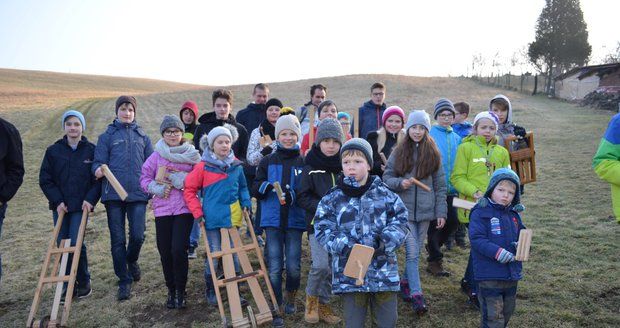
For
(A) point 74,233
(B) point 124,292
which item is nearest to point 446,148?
(B) point 124,292

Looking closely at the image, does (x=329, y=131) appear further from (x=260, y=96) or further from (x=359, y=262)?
(x=260, y=96)

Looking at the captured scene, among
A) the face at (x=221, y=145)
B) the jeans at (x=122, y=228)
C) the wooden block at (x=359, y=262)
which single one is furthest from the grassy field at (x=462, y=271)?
the face at (x=221, y=145)

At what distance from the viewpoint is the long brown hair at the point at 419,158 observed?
4855mm

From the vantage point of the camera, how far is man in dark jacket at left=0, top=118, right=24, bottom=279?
196 inches

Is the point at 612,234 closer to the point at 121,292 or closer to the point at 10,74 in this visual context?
the point at 121,292

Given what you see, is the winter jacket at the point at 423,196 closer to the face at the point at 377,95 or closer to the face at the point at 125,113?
the face at the point at 377,95

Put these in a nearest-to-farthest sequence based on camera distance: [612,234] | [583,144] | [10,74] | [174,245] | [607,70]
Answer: [174,245] < [612,234] < [583,144] < [607,70] < [10,74]

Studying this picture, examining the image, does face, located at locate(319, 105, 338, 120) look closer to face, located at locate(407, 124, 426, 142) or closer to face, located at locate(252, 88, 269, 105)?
face, located at locate(407, 124, 426, 142)

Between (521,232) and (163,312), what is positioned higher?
(521,232)

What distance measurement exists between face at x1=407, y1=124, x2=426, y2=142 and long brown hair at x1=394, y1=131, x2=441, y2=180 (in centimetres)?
5

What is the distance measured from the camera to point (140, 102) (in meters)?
40.0

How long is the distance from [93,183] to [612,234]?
8.04 meters

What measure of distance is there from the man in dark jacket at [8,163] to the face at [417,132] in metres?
4.55

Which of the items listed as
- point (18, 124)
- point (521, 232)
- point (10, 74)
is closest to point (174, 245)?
point (521, 232)
